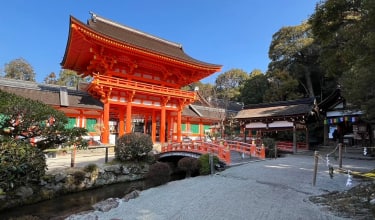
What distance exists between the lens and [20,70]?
155ft

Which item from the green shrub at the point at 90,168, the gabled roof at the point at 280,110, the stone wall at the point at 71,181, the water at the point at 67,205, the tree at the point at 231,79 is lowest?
the water at the point at 67,205

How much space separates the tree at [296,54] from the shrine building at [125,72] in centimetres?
1155

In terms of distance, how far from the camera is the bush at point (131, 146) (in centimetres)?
1238

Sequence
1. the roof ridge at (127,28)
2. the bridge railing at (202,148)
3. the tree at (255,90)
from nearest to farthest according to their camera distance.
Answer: the bridge railing at (202,148), the roof ridge at (127,28), the tree at (255,90)

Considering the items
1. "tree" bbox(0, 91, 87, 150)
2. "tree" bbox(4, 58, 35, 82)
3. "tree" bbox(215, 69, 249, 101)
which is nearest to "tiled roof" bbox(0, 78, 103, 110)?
"tree" bbox(0, 91, 87, 150)

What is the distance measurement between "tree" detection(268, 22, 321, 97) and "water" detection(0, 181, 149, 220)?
23.5 m

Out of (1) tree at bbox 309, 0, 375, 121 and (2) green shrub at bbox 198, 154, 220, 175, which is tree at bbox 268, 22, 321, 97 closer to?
(2) green shrub at bbox 198, 154, 220, 175

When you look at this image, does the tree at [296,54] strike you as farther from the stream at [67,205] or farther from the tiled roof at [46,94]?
the stream at [67,205]

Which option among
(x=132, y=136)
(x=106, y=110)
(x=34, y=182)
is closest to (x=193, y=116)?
(x=106, y=110)

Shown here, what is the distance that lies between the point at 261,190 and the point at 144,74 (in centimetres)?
1400

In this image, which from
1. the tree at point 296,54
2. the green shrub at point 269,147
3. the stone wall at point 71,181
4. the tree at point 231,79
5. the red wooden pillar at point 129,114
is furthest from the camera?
the tree at point 231,79

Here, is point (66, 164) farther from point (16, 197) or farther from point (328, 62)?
point (328, 62)

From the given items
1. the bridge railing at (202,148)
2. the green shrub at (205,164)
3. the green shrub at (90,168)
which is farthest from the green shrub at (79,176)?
the bridge railing at (202,148)

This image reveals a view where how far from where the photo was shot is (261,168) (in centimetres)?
1091
